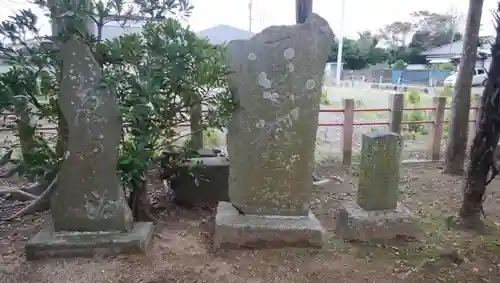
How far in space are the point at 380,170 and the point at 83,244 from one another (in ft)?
7.78

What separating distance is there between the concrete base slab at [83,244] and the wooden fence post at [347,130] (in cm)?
378

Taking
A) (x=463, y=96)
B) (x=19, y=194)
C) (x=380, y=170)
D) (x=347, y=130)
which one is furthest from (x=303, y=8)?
(x=19, y=194)

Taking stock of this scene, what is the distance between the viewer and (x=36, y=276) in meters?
2.68

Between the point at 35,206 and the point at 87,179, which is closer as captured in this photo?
the point at 87,179

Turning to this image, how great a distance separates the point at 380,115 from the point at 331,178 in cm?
755

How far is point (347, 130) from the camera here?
5945mm

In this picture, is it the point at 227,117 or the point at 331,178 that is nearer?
the point at 227,117

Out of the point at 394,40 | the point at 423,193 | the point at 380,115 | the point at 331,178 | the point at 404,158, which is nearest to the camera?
the point at 423,193

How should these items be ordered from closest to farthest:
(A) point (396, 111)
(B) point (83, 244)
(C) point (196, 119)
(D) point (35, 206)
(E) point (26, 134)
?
(B) point (83, 244), (E) point (26, 134), (D) point (35, 206), (C) point (196, 119), (A) point (396, 111)

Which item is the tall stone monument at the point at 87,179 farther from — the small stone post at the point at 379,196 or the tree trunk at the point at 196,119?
the small stone post at the point at 379,196

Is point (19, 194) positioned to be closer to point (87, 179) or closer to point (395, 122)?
point (87, 179)

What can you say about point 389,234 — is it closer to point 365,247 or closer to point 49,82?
point 365,247

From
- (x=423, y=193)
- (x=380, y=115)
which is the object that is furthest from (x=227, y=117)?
(x=380, y=115)

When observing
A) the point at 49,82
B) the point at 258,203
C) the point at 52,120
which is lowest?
the point at 258,203
